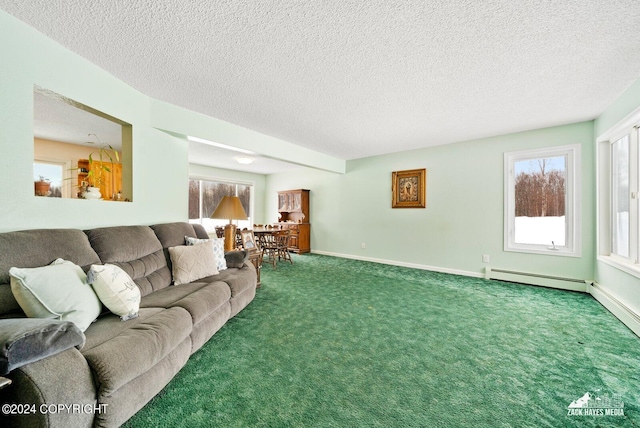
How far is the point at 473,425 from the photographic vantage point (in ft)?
4.43

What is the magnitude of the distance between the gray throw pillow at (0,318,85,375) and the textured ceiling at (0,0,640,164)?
6.31ft

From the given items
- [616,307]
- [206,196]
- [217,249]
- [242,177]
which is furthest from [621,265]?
[206,196]

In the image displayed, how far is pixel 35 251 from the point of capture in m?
1.60

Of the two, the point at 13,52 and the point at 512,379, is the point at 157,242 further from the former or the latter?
the point at 512,379

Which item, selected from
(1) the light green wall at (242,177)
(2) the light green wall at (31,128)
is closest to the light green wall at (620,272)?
(2) the light green wall at (31,128)

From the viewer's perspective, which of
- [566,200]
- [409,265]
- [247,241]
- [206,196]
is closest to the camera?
[566,200]

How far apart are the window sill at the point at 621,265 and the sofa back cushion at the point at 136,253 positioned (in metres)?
4.56

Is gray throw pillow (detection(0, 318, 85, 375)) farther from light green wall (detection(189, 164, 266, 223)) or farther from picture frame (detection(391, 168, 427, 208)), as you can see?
light green wall (detection(189, 164, 266, 223))

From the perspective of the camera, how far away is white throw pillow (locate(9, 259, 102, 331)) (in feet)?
4.41

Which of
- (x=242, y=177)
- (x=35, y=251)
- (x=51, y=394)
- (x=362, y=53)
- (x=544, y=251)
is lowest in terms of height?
(x=51, y=394)

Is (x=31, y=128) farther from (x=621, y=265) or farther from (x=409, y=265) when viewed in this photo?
(x=621, y=265)

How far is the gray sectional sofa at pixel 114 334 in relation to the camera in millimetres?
1018

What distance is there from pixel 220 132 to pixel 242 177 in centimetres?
412

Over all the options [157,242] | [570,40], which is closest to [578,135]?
[570,40]
